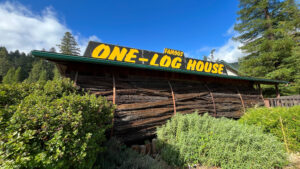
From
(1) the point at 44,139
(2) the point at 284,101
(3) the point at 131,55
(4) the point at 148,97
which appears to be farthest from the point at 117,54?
(2) the point at 284,101

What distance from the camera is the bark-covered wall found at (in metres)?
3.81

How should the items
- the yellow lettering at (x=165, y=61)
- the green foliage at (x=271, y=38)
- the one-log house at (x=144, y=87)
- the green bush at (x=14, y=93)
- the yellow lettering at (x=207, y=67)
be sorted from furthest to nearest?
the green foliage at (x=271, y=38) < the yellow lettering at (x=207, y=67) < the yellow lettering at (x=165, y=61) < the one-log house at (x=144, y=87) < the green bush at (x=14, y=93)

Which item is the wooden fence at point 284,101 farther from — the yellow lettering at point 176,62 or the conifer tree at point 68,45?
the conifer tree at point 68,45

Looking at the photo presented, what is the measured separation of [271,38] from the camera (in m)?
14.1

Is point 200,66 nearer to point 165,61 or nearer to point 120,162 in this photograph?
point 165,61

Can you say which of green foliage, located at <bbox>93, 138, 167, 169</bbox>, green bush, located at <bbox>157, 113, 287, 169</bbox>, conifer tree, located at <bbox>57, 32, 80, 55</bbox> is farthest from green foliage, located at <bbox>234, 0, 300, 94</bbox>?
conifer tree, located at <bbox>57, 32, 80, 55</bbox>

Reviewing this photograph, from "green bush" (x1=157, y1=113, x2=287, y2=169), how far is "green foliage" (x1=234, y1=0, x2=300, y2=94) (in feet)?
46.9

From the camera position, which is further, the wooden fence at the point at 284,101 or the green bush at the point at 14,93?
the wooden fence at the point at 284,101

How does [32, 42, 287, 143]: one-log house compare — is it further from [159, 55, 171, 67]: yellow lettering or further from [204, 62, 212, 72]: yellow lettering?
[204, 62, 212, 72]: yellow lettering

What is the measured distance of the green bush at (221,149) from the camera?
286 cm

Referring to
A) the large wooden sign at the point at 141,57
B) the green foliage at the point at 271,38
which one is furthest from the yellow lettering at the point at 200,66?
the green foliage at the point at 271,38

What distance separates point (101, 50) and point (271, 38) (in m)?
18.9

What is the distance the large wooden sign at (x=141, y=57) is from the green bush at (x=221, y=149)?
4.30 m

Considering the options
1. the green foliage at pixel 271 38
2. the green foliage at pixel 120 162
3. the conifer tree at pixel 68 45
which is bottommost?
the green foliage at pixel 120 162
